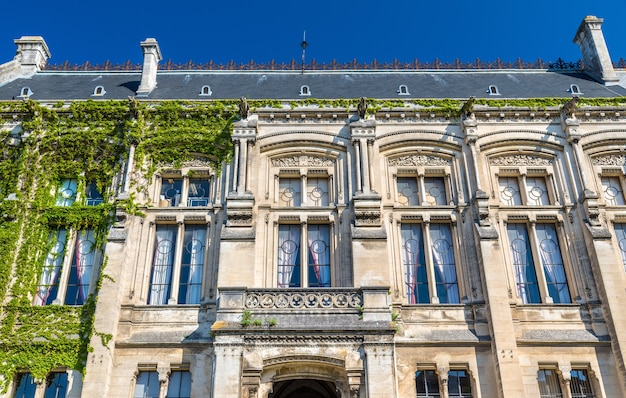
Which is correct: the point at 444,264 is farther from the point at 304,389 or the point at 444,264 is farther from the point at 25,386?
the point at 25,386

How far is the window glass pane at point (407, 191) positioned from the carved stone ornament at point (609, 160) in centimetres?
717

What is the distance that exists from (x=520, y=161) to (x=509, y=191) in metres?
1.31

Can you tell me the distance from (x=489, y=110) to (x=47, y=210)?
56.6 ft

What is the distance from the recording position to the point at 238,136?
886 inches

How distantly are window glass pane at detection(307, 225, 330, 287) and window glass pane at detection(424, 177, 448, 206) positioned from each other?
412cm

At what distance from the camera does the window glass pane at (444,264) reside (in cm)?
2056

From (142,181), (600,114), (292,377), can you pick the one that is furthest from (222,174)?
(600,114)

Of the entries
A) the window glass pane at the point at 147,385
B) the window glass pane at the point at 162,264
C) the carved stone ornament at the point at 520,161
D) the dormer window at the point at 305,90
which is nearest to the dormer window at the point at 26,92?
the window glass pane at the point at 162,264

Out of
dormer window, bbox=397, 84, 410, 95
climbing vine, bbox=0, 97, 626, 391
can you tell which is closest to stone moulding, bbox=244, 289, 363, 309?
climbing vine, bbox=0, 97, 626, 391

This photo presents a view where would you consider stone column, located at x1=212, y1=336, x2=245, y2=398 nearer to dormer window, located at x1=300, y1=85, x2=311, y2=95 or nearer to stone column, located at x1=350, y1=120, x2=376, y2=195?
stone column, located at x1=350, y1=120, x2=376, y2=195

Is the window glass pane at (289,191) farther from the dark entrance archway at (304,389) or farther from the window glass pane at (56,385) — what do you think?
the window glass pane at (56,385)

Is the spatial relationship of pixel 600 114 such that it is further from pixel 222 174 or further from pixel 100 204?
pixel 100 204

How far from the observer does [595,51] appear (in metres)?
29.2

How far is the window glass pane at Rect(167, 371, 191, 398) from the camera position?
61.2ft
